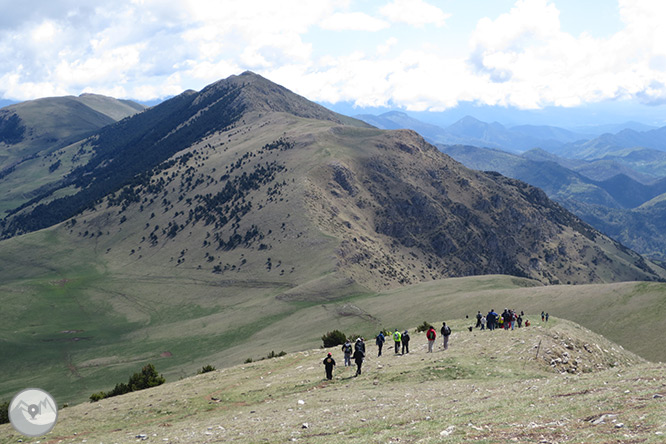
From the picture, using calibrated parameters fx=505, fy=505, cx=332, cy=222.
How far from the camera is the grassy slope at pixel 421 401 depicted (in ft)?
58.5

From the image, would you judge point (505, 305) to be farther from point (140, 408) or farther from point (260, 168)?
point (260, 168)

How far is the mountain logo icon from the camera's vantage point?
17.7m

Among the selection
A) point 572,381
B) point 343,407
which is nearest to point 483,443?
point 343,407

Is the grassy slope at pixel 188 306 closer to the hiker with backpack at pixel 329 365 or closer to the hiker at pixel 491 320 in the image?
the hiker at pixel 491 320

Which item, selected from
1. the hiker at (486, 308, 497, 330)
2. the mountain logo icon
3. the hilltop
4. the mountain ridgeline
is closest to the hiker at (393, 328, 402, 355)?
the hiker at (486, 308, 497, 330)

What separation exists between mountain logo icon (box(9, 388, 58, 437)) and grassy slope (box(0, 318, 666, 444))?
7.44 metres

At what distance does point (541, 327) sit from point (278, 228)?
375 ft

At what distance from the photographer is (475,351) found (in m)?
38.7

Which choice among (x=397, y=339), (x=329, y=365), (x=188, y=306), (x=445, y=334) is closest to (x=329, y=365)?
(x=329, y=365)

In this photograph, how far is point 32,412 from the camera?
1825cm

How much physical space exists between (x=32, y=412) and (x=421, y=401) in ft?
57.6

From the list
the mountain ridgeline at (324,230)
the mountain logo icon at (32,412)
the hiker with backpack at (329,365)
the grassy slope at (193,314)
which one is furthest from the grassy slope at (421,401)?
the mountain ridgeline at (324,230)

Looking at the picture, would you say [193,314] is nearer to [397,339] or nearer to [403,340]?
[397,339]

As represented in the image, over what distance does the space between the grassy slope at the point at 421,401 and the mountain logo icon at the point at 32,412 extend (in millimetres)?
7437
